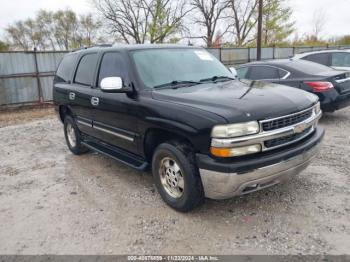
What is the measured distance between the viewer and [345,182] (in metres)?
4.09

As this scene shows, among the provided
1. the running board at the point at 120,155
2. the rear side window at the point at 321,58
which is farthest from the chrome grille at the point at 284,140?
the rear side window at the point at 321,58

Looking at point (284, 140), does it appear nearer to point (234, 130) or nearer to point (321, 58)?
point (234, 130)

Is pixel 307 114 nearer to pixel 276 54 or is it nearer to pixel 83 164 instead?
pixel 83 164

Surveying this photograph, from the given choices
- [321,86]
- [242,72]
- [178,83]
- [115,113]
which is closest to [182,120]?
[178,83]

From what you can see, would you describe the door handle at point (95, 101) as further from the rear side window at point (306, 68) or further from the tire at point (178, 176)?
the rear side window at point (306, 68)

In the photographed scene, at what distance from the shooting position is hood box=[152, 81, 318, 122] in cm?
295

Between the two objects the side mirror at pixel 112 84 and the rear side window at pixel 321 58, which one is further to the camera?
the rear side window at pixel 321 58

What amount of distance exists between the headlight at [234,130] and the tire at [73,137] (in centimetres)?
348

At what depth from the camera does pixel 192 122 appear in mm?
3027

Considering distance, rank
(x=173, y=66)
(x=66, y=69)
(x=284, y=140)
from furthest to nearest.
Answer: (x=66, y=69)
(x=173, y=66)
(x=284, y=140)

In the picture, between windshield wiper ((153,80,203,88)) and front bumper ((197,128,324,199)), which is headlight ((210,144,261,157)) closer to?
front bumper ((197,128,324,199))

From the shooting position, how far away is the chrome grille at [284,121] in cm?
299

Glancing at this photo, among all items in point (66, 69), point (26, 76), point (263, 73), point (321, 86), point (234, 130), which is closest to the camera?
point (234, 130)

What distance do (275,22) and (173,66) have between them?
114 feet
